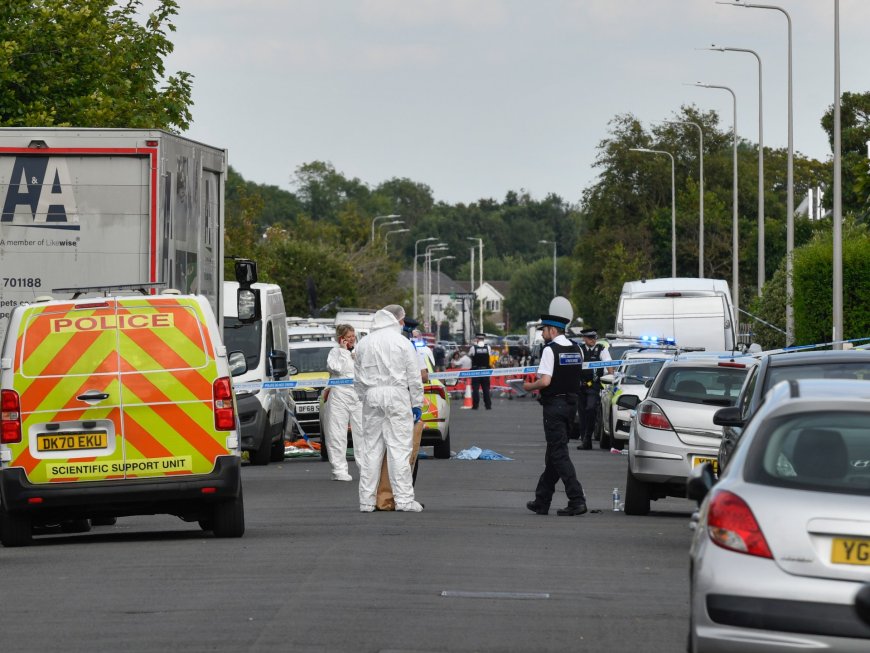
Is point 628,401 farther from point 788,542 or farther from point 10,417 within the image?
point 788,542

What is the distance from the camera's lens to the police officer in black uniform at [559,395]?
15852 mm

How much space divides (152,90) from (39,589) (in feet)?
93.5

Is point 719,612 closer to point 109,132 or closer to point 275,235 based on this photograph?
point 109,132

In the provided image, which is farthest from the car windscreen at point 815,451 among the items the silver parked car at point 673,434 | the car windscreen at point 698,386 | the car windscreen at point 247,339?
the car windscreen at point 247,339

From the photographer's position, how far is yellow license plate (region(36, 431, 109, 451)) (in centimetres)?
1290

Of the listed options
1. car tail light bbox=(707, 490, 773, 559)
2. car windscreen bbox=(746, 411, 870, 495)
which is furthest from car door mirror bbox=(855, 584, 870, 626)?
car windscreen bbox=(746, 411, 870, 495)

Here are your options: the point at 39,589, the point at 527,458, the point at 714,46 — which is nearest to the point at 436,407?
the point at 527,458

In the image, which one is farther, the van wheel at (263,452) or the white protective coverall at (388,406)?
the van wheel at (263,452)

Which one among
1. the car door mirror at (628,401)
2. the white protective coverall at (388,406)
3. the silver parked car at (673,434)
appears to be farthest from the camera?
the car door mirror at (628,401)

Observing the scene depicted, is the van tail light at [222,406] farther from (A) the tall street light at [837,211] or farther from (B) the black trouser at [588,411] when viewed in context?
(A) the tall street light at [837,211]

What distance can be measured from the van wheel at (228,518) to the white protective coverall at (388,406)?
2.59 m

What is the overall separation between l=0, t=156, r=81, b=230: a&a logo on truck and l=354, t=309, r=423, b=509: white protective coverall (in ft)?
9.63

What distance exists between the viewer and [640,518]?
16.2 meters

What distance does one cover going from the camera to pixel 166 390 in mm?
12992
